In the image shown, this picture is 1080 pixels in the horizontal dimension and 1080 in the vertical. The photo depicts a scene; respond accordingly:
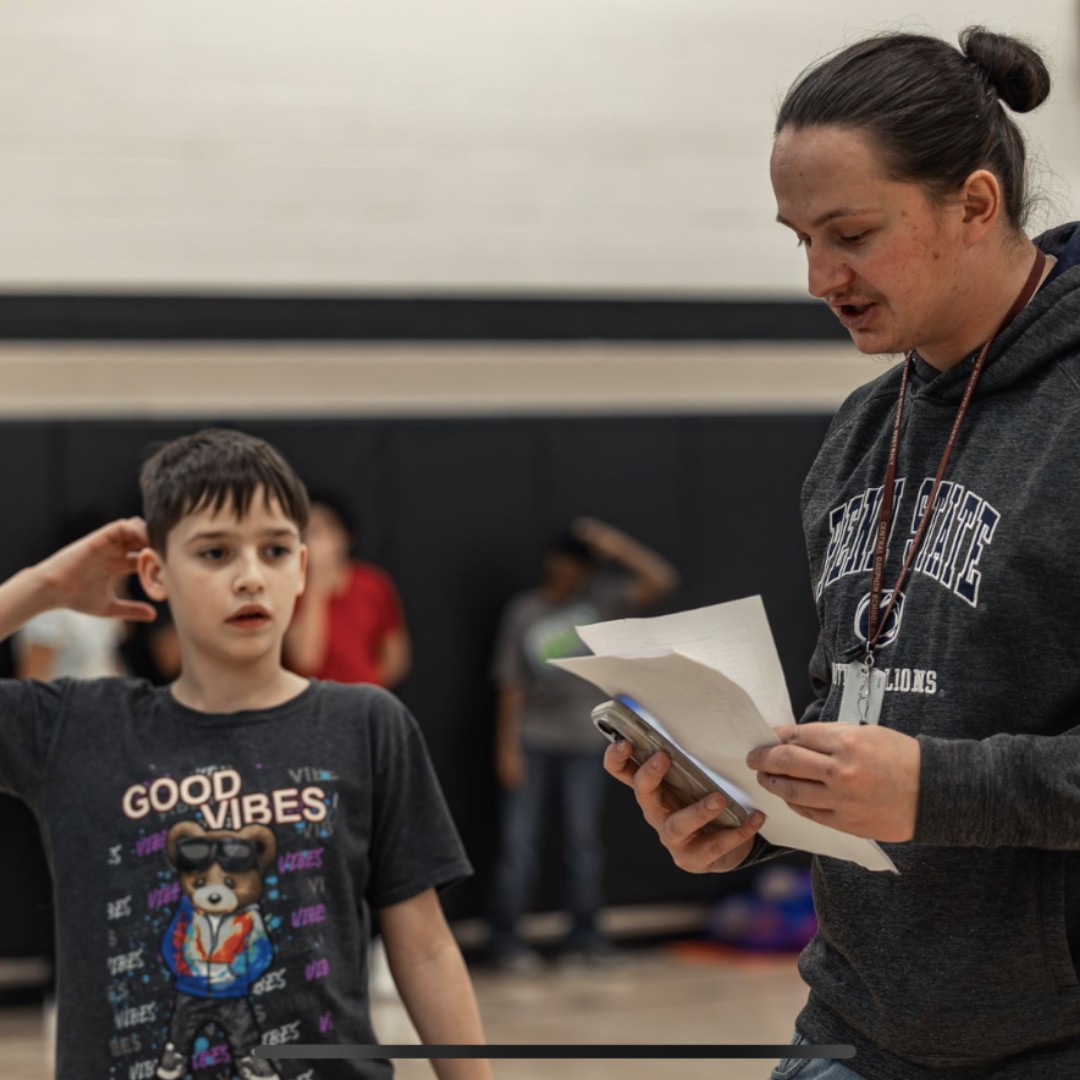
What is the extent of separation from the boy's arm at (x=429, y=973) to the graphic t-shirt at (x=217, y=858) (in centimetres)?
3

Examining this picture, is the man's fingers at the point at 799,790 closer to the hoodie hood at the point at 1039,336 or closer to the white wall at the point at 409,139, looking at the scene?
the hoodie hood at the point at 1039,336

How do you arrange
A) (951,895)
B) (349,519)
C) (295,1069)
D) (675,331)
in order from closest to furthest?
(951,895) < (295,1069) < (349,519) < (675,331)

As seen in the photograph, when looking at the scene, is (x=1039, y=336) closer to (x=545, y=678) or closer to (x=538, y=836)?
(x=545, y=678)

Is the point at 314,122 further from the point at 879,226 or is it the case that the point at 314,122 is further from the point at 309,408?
the point at 879,226

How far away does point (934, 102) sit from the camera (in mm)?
1763

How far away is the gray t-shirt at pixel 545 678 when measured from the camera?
7.36 meters

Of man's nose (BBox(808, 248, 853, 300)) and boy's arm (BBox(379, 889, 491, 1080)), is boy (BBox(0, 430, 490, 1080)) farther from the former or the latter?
man's nose (BBox(808, 248, 853, 300))

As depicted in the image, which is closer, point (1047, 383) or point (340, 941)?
point (1047, 383)

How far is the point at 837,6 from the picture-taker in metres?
8.53

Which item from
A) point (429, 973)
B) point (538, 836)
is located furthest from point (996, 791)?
point (538, 836)

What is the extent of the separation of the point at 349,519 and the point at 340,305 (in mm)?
1186

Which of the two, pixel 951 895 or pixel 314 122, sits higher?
pixel 314 122

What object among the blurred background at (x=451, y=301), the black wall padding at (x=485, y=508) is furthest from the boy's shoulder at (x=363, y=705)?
the black wall padding at (x=485, y=508)

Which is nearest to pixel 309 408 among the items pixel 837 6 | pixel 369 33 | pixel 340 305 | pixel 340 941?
pixel 340 305
